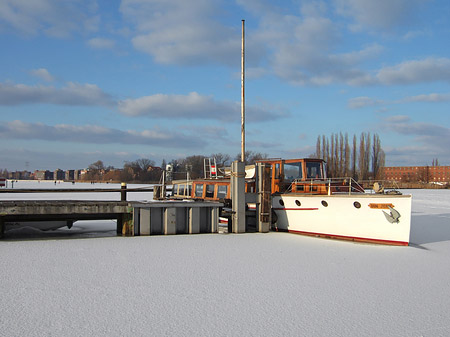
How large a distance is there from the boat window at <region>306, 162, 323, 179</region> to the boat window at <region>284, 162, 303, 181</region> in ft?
1.06

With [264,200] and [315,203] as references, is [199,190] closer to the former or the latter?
[264,200]

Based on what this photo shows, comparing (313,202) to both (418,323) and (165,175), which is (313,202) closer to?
(165,175)

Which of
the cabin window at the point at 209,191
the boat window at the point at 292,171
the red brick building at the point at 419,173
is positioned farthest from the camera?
the red brick building at the point at 419,173

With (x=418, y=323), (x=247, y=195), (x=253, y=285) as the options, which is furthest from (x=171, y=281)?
(x=247, y=195)

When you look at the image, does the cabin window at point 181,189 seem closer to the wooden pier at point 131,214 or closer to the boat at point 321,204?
the boat at point 321,204

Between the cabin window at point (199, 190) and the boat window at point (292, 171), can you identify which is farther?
the cabin window at point (199, 190)

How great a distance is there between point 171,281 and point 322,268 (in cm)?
374

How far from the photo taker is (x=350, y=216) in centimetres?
1388

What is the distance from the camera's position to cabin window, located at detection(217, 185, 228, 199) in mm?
17219

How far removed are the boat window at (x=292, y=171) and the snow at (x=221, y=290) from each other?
483cm

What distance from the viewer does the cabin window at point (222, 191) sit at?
17219 mm

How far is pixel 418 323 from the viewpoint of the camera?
5.70m

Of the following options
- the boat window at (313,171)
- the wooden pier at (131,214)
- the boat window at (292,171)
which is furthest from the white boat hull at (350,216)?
the wooden pier at (131,214)

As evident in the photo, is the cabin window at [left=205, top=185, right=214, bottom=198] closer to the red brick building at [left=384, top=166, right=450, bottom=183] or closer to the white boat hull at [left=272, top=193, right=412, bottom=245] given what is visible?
the white boat hull at [left=272, top=193, right=412, bottom=245]
